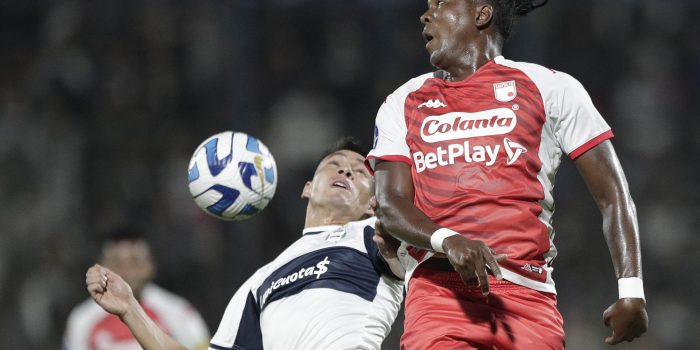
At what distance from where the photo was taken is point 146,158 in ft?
31.1

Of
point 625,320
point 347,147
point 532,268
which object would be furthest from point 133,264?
point 625,320

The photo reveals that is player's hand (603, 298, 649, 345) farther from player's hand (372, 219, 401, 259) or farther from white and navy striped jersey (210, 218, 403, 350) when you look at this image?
white and navy striped jersey (210, 218, 403, 350)

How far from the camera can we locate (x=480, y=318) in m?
3.33

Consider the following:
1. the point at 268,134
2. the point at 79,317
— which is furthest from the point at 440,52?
the point at 268,134

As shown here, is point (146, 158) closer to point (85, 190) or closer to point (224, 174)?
point (85, 190)

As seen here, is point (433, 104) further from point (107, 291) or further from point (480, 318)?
point (107, 291)

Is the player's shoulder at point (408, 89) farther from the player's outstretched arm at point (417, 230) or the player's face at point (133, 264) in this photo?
the player's face at point (133, 264)

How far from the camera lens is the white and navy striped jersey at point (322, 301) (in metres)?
4.52

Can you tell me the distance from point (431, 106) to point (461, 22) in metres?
0.36

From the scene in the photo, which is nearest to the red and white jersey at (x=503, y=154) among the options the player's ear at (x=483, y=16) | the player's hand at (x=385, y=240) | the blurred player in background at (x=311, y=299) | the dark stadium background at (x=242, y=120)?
the player's hand at (x=385, y=240)

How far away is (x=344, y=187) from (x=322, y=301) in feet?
2.76

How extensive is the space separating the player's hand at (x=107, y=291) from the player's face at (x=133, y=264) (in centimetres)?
303

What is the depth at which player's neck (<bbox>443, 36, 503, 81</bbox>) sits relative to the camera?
12.2ft

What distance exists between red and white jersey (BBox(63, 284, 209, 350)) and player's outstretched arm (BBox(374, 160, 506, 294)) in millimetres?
4348
